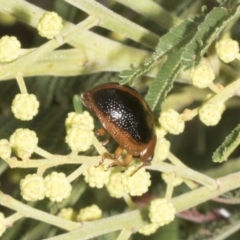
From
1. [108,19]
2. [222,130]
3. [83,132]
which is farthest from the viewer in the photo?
[222,130]

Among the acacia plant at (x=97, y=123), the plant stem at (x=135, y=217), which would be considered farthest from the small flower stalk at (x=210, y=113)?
the plant stem at (x=135, y=217)

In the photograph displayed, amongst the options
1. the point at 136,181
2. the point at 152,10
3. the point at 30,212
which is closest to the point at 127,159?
the point at 136,181

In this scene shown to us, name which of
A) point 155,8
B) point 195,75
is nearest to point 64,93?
point 155,8

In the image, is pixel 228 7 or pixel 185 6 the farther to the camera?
pixel 185 6

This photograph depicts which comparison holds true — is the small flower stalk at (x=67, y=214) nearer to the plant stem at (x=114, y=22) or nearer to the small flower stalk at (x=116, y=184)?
the small flower stalk at (x=116, y=184)

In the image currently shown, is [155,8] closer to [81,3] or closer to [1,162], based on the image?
A: [81,3]
